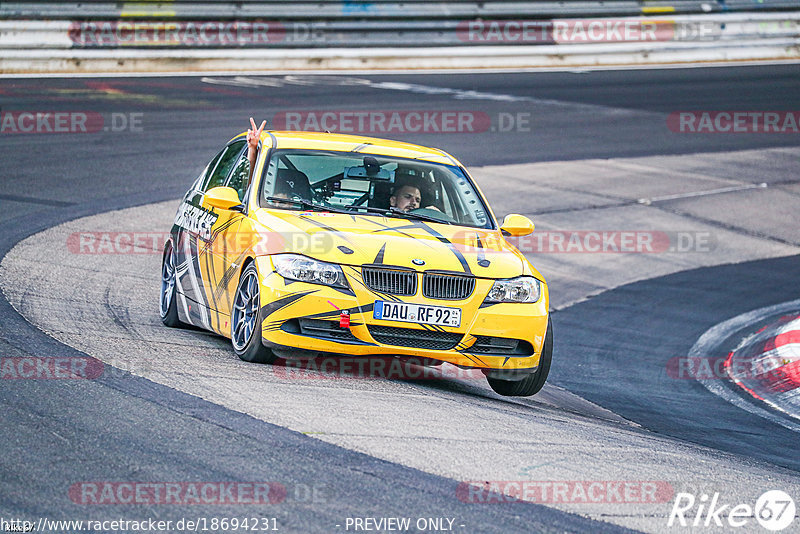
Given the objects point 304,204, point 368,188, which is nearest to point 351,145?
point 368,188

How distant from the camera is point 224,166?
32.1ft

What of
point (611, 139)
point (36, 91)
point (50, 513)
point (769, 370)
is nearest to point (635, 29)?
point (611, 139)

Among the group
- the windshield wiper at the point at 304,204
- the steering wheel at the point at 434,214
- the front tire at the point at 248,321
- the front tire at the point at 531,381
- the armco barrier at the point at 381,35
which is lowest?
the front tire at the point at 531,381

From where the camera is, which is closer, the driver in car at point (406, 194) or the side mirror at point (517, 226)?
the side mirror at point (517, 226)

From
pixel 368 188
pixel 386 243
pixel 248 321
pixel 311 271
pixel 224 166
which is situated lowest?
pixel 248 321

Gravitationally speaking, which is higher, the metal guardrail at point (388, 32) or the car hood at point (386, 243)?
the metal guardrail at point (388, 32)

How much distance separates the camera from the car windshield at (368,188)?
8805mm

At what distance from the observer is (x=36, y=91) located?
21969 millimetres

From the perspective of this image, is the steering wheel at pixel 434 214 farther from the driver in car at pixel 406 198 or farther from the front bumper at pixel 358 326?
the front bumper at pixel 358 326

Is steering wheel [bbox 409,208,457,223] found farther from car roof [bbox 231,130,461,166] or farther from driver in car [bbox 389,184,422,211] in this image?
car roof [bbox 231,130,461,166]

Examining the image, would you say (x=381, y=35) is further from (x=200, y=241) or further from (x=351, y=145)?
(x=200, y=241)

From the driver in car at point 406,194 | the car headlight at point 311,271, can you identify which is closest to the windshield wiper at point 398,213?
the driver in car at point 406,194

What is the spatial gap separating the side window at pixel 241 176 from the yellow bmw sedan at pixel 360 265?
2 cm

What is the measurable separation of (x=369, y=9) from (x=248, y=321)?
21.2m
